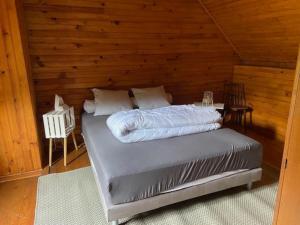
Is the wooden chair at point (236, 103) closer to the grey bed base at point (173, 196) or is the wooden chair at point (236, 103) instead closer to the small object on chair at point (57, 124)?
the grey bed base at point (173, 196)

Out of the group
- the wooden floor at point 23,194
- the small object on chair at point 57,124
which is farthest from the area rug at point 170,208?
the small object on chair at point 57,124

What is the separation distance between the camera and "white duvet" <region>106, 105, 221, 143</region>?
2.22m

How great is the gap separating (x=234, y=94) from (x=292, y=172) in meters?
3.61

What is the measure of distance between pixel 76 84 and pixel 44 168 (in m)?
1.17

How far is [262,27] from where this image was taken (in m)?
3.08

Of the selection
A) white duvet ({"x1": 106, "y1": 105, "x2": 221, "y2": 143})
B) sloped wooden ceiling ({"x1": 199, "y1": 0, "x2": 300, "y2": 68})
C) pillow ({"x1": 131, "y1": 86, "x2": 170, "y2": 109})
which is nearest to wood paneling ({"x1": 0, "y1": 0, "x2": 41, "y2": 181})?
white duvet ({"x1": 106, "y1": 105, "x2": 221, "y2": 143})

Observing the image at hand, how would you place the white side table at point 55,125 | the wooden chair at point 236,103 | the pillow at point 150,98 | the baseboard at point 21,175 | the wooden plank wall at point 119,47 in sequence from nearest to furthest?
1. the baseboard at point 21,175
2. the white side table at point 55,125
3. the wooden plank wall at point 119,47
4. the pillow at point 150,98
5. the wooden chair at point 236,103

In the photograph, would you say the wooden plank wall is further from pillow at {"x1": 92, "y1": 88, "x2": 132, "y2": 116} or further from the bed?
the bed

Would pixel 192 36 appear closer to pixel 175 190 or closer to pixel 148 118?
pixel 148 118

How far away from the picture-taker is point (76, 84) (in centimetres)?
326

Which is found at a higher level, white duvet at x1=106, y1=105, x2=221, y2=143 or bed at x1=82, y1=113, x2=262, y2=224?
white duvet at x1=106, y1=105, x2=221, y2=143

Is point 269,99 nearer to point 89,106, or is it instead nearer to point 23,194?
point 89,106

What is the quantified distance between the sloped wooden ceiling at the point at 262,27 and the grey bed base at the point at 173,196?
5.70 ft

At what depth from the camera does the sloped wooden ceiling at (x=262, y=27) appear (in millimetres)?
2664
